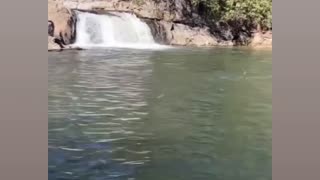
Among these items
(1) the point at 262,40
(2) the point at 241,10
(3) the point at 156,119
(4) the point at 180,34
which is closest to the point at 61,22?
(4) the point at 180,34

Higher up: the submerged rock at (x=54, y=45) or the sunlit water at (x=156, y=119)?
the submerged rock at (x=54, y=45)

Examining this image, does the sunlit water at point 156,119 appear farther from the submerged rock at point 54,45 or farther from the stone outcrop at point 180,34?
the stone outcrop at point 180,34

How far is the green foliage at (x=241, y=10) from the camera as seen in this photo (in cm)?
786

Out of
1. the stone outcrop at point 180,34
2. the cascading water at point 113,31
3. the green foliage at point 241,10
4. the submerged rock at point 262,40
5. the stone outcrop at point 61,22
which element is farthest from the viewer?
the submerged rock at point 262,40

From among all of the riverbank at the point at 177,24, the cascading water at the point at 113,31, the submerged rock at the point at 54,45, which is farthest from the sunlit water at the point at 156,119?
the riverbank at the point at 177,24

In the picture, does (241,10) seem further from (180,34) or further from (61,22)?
Answer: (61,22)

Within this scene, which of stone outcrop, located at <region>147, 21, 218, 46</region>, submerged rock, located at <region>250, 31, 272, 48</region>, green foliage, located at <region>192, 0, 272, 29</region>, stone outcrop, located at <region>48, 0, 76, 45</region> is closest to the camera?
stone outcrop, located at <region>48, 0, 76, 45</region>

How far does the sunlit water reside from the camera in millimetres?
2723

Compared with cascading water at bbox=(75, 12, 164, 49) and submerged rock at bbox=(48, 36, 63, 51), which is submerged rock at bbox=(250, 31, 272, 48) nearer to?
cascading water at bbox=(75, 12, 164, 49)

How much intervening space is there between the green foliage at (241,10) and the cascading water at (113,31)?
0.98m

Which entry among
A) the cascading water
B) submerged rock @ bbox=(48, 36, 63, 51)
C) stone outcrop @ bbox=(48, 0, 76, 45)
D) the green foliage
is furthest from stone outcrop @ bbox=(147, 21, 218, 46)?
submerged rock @ bbox=(48, 36, 63, 51)

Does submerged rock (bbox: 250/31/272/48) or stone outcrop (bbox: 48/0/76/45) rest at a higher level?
stone outcrop (bbox: 48/0/76/45)

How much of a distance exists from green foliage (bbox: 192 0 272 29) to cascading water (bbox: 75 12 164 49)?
38.4 inches
